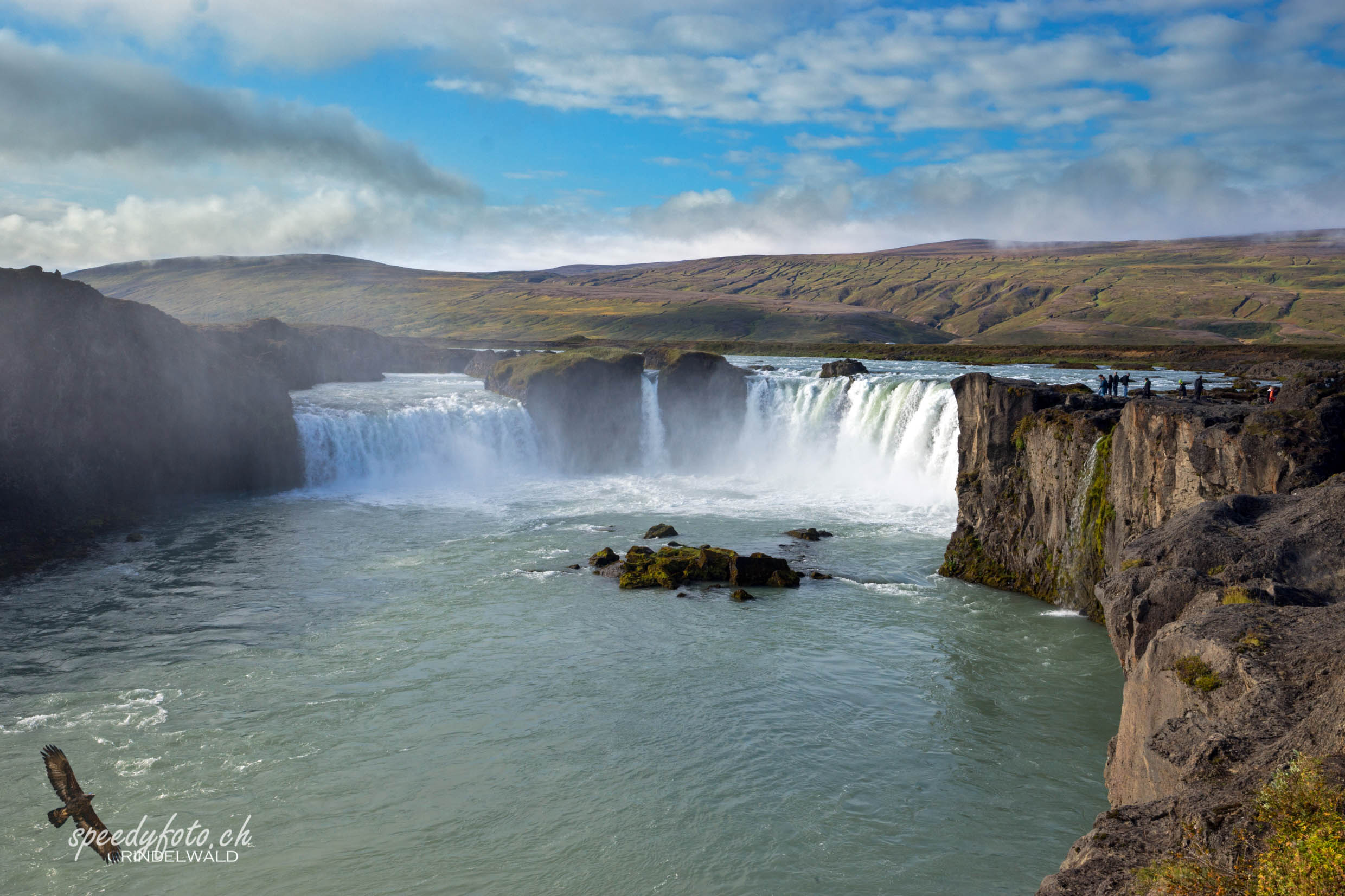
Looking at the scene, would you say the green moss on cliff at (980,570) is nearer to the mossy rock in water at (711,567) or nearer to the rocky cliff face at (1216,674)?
the mossy rock in water at (711,567)

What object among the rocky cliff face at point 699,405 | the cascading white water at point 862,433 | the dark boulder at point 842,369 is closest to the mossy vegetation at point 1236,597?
the cascading white water at point 862,433

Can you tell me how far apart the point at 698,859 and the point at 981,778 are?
588 cm

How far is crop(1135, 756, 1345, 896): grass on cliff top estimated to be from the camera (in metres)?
5.16

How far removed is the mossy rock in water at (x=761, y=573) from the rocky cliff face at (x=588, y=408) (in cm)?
3004

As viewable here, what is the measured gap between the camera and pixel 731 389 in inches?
2297

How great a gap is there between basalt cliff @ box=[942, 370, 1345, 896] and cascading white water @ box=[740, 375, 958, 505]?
15.3 m

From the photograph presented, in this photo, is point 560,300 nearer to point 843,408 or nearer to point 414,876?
point 843,408

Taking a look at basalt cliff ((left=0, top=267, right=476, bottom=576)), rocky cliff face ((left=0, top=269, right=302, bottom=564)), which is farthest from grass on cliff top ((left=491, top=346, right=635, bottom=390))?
rocky cliff face ((left=0, top=269, right=302, bottom=564))

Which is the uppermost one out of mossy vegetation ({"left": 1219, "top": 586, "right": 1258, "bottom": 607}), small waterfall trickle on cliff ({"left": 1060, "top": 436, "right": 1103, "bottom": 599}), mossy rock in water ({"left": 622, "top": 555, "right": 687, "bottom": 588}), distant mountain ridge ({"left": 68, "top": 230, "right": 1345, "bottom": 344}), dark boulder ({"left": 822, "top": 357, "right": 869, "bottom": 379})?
distant mountain ridge ({"left": 68, "top": 230, "right": 1345, "bottom": 344})

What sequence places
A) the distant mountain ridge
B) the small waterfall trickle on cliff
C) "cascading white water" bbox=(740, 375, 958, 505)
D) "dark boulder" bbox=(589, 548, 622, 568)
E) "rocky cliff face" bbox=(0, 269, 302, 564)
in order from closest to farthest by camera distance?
the small waterfall trickle on cliff → "dark boulder" bbox=(589, 548, 622, 568) → "rocky cliff face" bbox=(0, 269, 302, 564) → "cascading white water" bbox=(740, 375, 958, 505) → the distant mountain ridge

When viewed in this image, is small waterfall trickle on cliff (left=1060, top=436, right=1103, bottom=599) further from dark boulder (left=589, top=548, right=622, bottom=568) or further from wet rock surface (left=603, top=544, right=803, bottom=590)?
dark boulder (left=589, top=548, right=622, bottom=568)

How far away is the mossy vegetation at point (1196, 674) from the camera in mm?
8664

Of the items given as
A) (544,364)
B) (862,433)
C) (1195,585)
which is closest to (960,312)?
(544,364)

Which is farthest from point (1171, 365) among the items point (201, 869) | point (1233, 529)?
point (201, 869)
